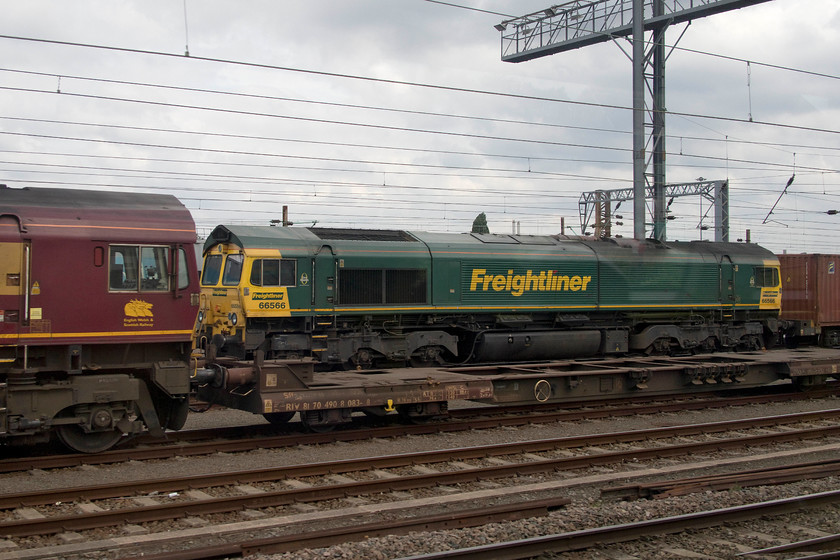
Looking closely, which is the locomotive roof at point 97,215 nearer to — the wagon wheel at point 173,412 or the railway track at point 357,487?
the wagon wheel at point 173,412

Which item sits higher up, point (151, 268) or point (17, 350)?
point (151, 268)

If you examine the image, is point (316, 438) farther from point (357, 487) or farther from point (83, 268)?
point (83, 268)

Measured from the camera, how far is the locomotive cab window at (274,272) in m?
16.1

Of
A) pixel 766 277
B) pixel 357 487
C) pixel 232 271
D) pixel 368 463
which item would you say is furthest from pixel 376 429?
pixel 766 277

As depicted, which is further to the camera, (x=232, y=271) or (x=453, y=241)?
(x=453, y=241)

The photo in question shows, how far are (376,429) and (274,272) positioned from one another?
502cm

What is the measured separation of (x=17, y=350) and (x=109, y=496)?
8.17ft

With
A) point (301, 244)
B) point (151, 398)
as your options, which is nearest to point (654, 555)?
point (151, 398)

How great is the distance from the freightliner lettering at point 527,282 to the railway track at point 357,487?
6714 mm

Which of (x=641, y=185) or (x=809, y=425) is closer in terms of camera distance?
(x=809, y=425)

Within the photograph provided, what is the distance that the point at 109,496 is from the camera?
8914mm

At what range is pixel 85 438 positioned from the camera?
10773 mm

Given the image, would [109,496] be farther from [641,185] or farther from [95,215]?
[641,185]

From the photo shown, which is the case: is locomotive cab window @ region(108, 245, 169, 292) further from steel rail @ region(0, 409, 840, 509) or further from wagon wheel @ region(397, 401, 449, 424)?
wagon wheel @ region(397, 401, 449, 424)
